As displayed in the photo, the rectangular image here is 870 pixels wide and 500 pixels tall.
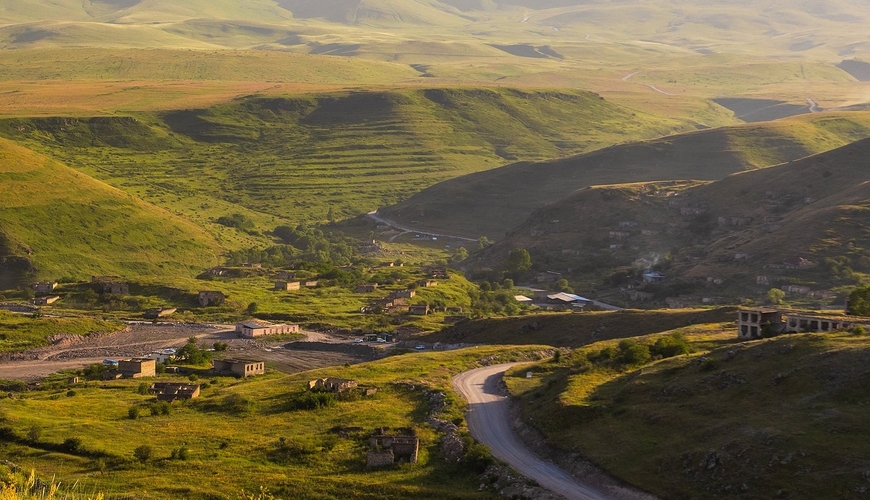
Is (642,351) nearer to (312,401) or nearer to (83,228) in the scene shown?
(312,401)

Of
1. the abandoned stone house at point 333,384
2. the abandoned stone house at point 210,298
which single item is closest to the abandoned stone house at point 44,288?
the abandoned stone house at point 210,298

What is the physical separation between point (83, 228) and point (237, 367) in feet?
262

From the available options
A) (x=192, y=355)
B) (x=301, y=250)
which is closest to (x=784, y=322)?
(x=192, y=355)

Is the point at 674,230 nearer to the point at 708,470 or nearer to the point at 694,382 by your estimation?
the point at 694,382

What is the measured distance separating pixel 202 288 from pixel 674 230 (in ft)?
218

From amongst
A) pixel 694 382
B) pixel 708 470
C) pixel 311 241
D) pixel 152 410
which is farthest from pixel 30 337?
pixel 311 241

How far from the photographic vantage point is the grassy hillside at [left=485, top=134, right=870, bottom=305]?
12512 centimetres

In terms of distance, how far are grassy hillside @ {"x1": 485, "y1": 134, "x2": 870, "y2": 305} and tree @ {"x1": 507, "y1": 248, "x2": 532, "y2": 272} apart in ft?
13.9

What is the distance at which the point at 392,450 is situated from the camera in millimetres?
49875

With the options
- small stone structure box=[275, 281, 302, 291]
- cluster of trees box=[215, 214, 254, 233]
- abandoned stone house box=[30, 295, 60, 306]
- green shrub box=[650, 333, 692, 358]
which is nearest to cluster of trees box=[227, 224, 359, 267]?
cluster of trees box=[215, 214, 254, 233]

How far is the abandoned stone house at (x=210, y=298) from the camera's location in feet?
383

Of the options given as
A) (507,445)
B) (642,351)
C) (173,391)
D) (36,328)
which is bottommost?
(36,328)

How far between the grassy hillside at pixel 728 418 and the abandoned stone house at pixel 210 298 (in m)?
59.7

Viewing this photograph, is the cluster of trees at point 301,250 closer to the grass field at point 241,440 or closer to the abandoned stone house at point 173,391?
the abandoned stone house at point 173,391
